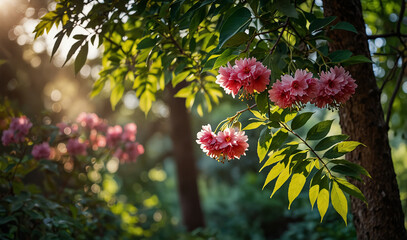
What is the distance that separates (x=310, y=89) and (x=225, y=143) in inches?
11.6

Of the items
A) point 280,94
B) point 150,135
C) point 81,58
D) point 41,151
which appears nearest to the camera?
point 280,94

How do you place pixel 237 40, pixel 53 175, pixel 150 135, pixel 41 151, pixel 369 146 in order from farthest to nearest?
1. pixel 150 135
2. pixel 53 175
3. pixel 41 151
4. pixel 369 146
5. pixel 237 40

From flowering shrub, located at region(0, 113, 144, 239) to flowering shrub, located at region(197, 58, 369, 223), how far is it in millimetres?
934

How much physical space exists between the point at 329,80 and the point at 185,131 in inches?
134

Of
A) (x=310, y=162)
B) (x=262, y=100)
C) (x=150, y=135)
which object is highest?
(x=150, y=135)

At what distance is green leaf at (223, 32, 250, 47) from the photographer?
1.00 meters

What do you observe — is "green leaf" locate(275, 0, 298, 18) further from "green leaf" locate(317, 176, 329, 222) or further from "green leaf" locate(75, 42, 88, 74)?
"green leaf" locate(75, 42, 88, 74)

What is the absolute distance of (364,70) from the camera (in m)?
1.39

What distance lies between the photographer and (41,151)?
1.99 meters

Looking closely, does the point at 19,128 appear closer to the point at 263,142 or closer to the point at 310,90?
the point at 263,142

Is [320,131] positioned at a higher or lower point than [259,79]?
lower

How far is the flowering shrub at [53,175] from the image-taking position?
154 cm

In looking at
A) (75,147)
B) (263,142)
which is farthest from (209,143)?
(75,147)

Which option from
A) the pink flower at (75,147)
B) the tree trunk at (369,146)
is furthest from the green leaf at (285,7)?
the pink flower at (75,147)
